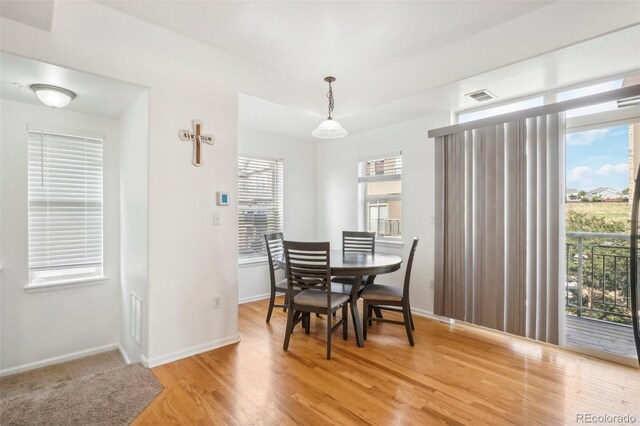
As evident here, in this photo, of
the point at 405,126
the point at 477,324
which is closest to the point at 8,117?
the point at 405,126

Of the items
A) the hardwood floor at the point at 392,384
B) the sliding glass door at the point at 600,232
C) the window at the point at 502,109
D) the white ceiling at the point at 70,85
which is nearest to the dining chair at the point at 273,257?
the hardwood floor at the point at 392,384

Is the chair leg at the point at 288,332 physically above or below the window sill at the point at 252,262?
below

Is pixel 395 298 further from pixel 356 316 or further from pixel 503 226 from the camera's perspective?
pixel 503 226

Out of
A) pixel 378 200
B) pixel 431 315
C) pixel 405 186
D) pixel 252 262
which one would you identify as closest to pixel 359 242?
pixel 378 200

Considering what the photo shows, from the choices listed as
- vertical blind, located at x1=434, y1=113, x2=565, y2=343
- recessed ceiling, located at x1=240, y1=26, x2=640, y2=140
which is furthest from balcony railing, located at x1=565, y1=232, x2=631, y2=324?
recessed ceiling, located at x1=240, y1=26, x2=640, y2=140

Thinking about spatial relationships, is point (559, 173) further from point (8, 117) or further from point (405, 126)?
point (8, 117)

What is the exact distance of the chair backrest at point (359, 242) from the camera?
4.09 meters

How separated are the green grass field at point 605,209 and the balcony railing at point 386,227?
187 cm

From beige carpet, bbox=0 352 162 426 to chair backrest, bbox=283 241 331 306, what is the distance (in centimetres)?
133

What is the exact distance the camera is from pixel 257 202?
186 inches

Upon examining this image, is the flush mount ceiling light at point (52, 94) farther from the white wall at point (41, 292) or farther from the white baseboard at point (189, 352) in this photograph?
the white baseboard at point (189, 352)

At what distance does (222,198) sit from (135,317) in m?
1.35

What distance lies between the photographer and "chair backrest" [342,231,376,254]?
4086 mm

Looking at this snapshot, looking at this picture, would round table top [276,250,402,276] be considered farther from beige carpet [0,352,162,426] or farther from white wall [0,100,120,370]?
white wall [0,100,120,370]
